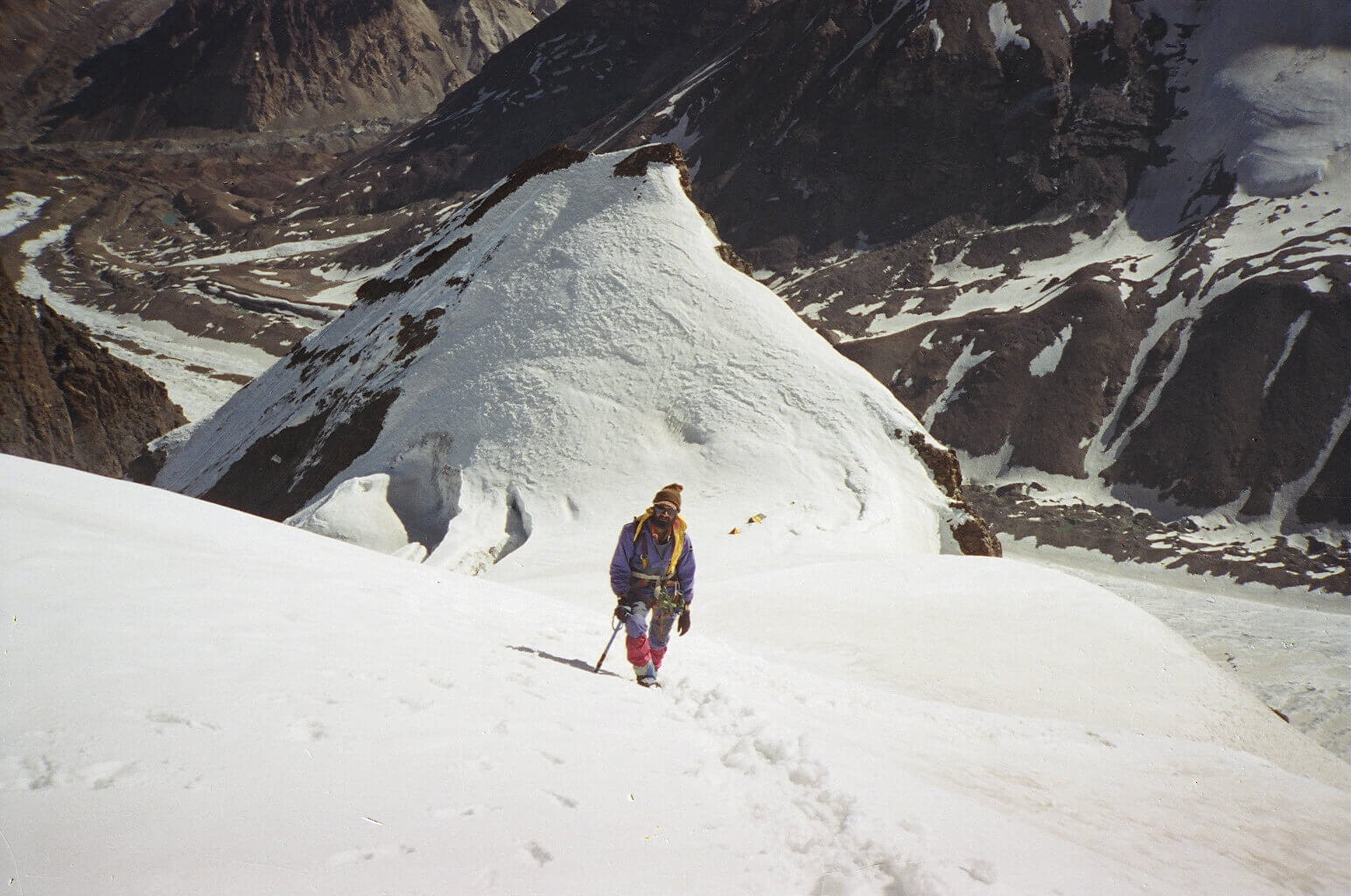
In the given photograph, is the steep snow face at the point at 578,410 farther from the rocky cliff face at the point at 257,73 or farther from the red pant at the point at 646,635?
the rocky cliff face at the point at 257,73

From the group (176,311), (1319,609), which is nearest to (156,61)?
(176,311)

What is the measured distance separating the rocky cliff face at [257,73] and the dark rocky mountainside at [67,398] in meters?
162

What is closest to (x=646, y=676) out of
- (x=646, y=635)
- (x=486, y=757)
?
(x=646, y=635)

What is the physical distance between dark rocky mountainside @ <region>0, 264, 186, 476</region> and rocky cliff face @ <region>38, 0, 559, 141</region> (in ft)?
530

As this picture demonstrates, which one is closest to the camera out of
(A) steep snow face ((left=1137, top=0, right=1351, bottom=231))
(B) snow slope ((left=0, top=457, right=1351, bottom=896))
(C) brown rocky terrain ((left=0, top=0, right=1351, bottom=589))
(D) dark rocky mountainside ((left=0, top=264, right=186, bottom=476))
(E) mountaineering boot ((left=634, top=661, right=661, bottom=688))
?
(B) snow slope ((left=0, top=457, right=1351, bottom=896))

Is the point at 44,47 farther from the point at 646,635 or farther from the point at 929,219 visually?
the point at 646,635

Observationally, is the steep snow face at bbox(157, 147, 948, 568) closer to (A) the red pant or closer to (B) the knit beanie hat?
(A) the red pant

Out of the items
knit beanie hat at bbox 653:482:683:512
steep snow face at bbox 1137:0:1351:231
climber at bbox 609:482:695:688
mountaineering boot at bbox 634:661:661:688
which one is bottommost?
mountaineering boot at bbox 634:661:661:688

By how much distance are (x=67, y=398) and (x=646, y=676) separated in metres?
38.1

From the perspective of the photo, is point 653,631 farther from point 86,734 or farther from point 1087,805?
point 86,734

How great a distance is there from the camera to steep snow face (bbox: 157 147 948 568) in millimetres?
19328

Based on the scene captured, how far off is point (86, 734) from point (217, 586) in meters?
2.62

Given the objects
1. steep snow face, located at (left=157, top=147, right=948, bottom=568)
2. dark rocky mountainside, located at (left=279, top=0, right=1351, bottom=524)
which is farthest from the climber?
dark rocky mountainside, located at (left=279, top=0, right=1351, bottom=524)

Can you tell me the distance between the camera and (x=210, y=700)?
4105mm
